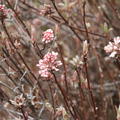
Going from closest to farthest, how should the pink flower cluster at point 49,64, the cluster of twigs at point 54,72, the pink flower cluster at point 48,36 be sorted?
1. the pink flower cluster at point 49,64
2. the pink flower cluster at point 48,36
3. the cluster of twigs at point 54,72

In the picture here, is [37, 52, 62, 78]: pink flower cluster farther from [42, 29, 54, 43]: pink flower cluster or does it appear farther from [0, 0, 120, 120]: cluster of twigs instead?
[42, 29, 54, 43]: pink flower cluster

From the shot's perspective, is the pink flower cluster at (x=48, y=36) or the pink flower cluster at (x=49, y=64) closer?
the pink flower cluster at (x=49, y=64)

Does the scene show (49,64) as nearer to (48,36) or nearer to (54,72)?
(48,36)

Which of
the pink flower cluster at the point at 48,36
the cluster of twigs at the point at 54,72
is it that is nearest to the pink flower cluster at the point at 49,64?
the cluster of twigs at the point at 54,72

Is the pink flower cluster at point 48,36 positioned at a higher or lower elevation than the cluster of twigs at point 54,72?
higher

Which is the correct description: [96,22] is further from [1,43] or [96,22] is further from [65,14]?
[1,43]

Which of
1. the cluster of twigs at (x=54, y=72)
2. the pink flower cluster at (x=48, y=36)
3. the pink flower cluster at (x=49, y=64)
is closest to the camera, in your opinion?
the pink flower cluster at (x=49, y=64)

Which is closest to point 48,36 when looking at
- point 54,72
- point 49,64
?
point 49,64

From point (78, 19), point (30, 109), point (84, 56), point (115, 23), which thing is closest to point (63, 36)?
point (78, 19)

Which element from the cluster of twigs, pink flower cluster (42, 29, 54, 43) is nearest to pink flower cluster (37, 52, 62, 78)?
the cluster of twigs

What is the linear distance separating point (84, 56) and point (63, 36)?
1.72 metres

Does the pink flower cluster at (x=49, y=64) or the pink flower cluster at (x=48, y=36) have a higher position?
the pink flower cluster at (x=48, y=36)

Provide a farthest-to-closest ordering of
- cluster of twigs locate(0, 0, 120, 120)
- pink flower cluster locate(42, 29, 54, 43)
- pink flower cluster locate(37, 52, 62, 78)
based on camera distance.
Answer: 1. cluster of twigs locate(0, 0, 120, 120)
2. pink flower cluster locate(42, 29, 54, 43)
3. pink flower cluster locate(37, 52, 62, 78)

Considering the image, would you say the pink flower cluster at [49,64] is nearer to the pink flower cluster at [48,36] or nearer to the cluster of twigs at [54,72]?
the cluster of twigs at [54,72]
